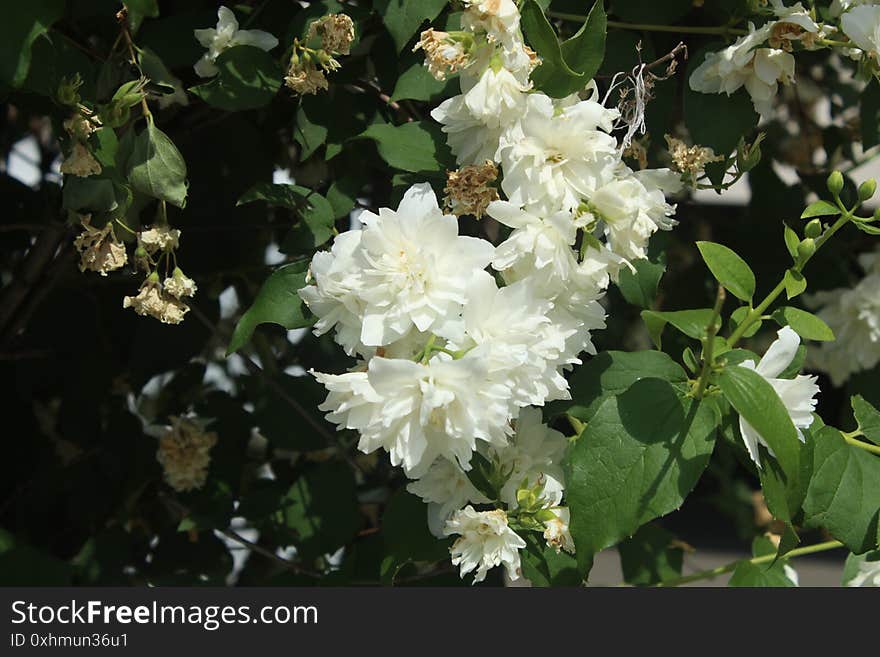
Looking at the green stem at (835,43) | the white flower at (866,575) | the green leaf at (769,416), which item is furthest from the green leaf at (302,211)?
the white flower at (866,575)

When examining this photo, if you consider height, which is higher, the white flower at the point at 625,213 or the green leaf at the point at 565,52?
the green leaf at the point at 565,52

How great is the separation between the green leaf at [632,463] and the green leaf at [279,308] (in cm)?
30

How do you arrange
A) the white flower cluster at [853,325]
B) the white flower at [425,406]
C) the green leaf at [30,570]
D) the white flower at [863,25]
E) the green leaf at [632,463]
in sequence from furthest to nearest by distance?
the white flower cluster at [853,325], the green leaf at [30,570], the white flower at [863,25], the green leaf at [632,463], the white flower at [425,406]

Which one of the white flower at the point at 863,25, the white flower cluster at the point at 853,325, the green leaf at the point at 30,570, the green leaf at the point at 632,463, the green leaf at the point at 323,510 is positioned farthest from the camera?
the white flower cluster at the point at 853,325

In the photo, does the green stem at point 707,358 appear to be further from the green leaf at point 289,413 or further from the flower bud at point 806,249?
the green leaf at point 289,413

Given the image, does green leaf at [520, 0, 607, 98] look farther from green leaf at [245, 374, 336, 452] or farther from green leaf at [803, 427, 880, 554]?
green leaf at [245, 374, 336, 452]

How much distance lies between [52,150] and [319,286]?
3.59 feet

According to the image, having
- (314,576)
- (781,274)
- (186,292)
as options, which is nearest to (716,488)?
(781,274)

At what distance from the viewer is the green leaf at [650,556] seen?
1456mm

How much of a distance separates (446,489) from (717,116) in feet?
1.63

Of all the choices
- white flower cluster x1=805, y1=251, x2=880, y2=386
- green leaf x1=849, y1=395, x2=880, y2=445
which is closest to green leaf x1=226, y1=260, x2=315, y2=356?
green leaf x1=849, y1=395, x2=880, y2=445

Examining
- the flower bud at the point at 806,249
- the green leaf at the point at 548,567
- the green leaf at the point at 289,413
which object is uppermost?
the flower bud at the point at 806,249

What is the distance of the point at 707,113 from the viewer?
1086mm

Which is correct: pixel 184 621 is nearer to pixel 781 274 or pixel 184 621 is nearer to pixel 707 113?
pixel 707 113
